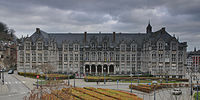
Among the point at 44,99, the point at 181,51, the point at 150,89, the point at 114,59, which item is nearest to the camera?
the point at 44,99

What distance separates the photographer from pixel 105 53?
68688 mm

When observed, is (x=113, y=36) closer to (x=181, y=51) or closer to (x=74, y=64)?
(x=74, y=64)

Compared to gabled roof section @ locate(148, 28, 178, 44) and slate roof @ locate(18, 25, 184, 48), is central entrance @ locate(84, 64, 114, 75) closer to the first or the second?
slate roof @ locate(18, 25, 184, 48)

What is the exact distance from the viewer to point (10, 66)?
98.8 metres

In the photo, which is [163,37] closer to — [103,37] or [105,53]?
[105,53]

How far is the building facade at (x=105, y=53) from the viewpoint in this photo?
205ft

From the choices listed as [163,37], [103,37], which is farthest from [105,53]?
[163,37]

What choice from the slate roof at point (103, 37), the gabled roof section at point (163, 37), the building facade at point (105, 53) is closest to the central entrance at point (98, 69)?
the building facade at point (105, 53)

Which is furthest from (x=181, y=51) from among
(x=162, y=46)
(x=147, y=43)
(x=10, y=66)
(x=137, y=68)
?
(x=10, y=66)

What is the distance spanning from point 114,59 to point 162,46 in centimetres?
1856

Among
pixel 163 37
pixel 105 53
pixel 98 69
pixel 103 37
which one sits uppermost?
pixel 103 37

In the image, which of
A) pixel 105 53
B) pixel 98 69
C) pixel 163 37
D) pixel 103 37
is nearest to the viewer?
pixel 163 37

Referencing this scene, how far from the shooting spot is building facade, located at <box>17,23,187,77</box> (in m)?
62.6

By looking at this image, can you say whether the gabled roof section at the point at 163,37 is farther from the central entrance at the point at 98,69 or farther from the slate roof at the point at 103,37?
the central entrance at the point at 98,69
